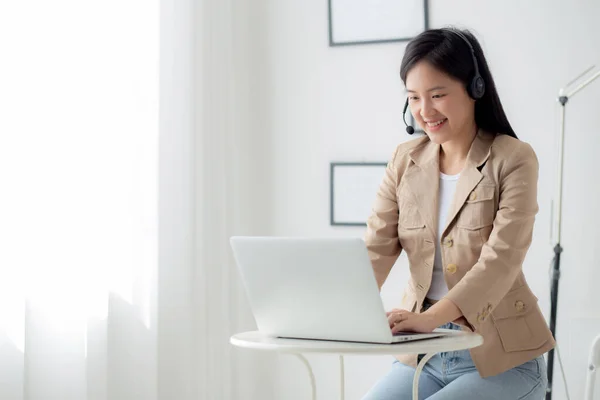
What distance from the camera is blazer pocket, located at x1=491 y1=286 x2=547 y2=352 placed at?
146 centimetres

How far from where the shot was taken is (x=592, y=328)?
2451 mm

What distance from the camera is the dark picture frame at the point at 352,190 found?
2721 millimetres

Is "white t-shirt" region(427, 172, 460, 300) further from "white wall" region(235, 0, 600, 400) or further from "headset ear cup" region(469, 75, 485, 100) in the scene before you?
"white wall" region(235, 0, 600, 400)

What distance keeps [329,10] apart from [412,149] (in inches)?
48.0

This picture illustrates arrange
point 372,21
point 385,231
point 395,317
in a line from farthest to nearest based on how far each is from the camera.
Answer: point 372,21
point 385,231
point 395,317

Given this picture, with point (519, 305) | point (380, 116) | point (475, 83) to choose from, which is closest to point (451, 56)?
point (475, 83)

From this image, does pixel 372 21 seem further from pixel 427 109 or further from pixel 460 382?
pixel 460 382

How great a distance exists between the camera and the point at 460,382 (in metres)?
1.44

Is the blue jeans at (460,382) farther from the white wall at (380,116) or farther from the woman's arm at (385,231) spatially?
the white wall at (380,116)

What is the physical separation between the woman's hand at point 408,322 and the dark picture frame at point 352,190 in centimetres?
140

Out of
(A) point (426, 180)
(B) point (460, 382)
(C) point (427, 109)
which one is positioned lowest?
(B) point (460, 382)

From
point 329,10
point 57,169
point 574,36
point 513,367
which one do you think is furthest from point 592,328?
point 57,169

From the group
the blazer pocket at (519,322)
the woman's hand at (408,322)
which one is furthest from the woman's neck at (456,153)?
the woman's hand at (408,322)

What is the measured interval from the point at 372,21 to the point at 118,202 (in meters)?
1.20
